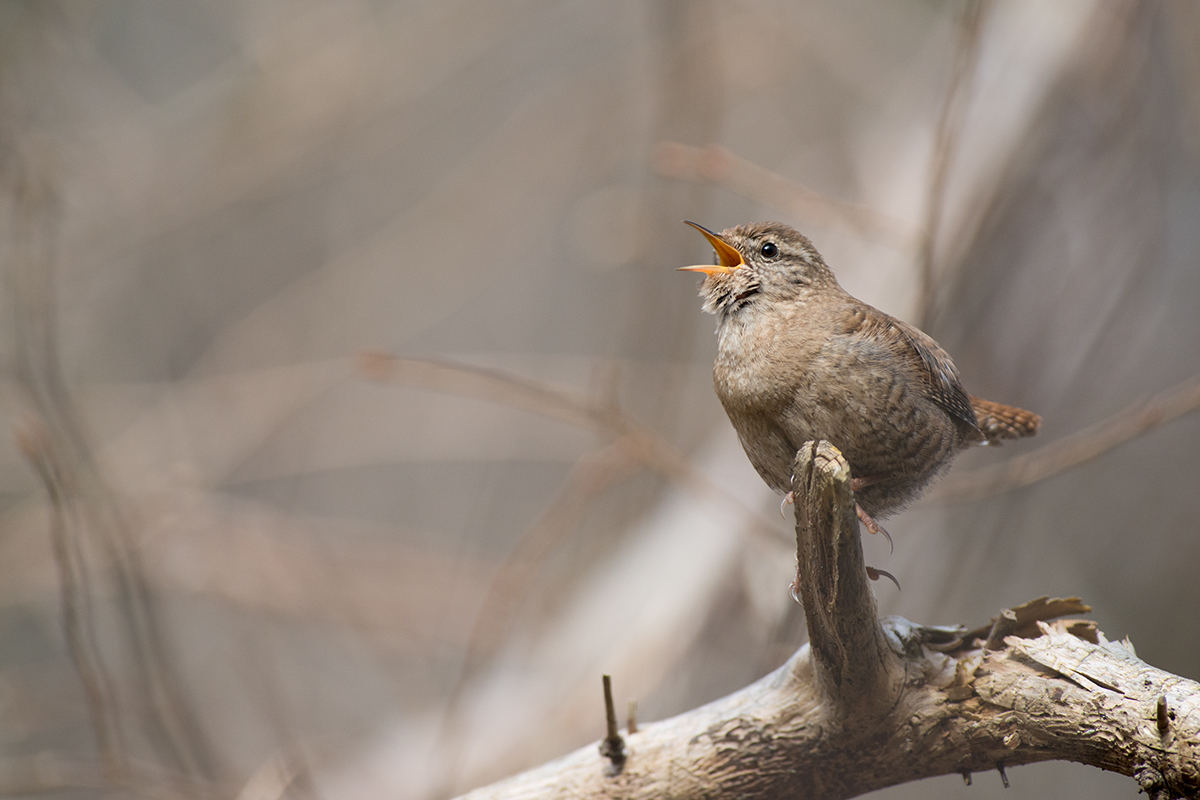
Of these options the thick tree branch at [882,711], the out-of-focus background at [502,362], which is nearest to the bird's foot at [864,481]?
the thick tree branch at [882,711]

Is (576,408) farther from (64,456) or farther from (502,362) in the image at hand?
(502,362)

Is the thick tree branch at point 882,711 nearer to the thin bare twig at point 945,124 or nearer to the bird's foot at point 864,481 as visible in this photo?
the bird's foot at point 864,481

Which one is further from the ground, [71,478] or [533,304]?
[533,304]

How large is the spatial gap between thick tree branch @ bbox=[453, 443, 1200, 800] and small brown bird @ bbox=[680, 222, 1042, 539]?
0.27 m

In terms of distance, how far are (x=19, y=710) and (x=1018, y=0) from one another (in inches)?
218

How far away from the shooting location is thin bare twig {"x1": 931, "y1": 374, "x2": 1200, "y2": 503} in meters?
2.76

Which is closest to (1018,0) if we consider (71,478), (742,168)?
(742,168)

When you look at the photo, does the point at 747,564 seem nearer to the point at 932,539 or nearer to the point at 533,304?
the point at 932,539

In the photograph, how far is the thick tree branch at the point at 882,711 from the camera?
145cm

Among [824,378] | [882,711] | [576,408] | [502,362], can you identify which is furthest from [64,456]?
[882,711]

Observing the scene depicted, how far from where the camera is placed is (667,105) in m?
4.29

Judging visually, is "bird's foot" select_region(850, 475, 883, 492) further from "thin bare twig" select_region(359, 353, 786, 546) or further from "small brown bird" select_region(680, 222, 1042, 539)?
"thin bare twig" select_region(359, 353, 786, 546)

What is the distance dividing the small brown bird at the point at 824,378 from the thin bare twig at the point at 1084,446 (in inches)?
38.0

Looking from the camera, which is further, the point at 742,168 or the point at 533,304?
the point at 533,304
